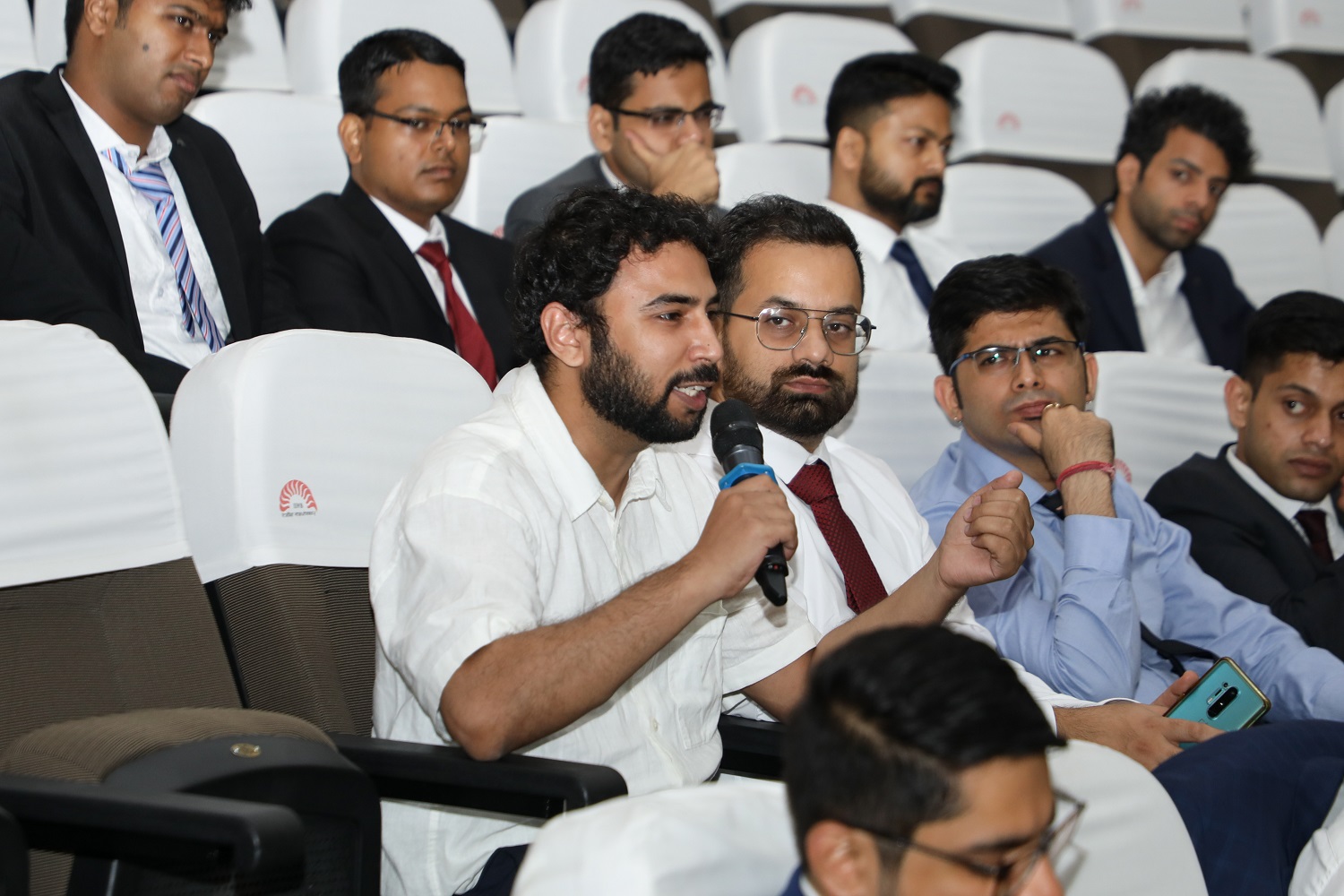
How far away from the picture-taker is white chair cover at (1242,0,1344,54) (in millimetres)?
5102

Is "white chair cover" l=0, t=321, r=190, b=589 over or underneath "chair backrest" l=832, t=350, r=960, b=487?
over

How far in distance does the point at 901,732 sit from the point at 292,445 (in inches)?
42.2

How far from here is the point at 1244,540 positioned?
2.72m

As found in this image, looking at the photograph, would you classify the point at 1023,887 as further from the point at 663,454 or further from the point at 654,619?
the point at 663,454

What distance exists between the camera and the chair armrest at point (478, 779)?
53.4 inches

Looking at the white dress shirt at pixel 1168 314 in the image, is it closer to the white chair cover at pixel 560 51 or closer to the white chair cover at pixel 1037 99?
the white chair cover at pixel 1037 99

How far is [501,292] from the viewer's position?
304 centimetres

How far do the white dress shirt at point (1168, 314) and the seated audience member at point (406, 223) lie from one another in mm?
1797

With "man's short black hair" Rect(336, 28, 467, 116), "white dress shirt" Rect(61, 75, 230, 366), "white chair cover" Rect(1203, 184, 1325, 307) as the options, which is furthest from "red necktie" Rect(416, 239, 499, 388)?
"white chair cover" Rect(1203, 184, 1325, 307)

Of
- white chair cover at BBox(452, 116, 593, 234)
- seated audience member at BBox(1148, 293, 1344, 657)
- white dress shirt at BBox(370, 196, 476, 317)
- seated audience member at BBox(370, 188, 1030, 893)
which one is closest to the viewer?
seated audience member at BBox(370, 188, 1030, 893)

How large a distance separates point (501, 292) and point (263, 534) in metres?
1.40

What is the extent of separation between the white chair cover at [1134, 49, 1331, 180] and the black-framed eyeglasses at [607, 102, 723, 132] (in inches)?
69.4

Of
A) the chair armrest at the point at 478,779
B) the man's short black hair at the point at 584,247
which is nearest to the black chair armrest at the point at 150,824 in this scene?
the chair armrest at the point at 478,779

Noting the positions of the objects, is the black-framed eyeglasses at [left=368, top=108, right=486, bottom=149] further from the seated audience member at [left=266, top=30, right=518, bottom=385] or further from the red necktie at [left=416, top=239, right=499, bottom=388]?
the red necktie at [left=416, top=239, right=499, bottom=388]
